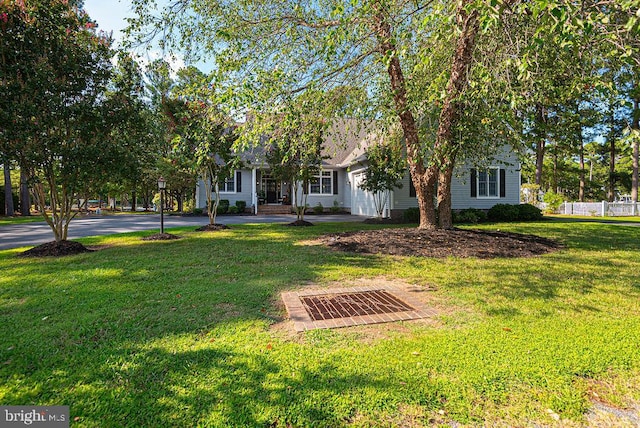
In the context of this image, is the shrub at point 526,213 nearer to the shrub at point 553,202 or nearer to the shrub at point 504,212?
the shrub at point 504,212

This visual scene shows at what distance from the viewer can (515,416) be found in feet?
6.18

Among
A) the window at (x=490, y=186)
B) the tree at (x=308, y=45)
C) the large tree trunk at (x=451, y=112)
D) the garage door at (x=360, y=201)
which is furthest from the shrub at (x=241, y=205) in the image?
the large tree trunk at (x=451, y=112)

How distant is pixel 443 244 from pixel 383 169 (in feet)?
20.6

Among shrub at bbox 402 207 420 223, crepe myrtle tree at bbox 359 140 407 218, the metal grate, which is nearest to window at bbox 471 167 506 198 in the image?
shrub at bbox 402 207 420 223

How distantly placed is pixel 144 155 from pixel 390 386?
27.2 ft

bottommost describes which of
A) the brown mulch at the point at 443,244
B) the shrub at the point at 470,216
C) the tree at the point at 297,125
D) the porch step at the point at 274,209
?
the brown mulch at the point at 443,244

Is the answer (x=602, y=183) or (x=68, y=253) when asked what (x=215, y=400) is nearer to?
(x=68, y=253)

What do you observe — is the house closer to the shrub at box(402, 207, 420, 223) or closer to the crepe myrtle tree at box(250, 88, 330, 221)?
the shrub at box(402, 207, 420, 223)

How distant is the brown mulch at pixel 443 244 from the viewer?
687 centimetres

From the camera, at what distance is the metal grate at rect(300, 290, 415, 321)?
11.4ft

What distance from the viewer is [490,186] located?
16.2 m

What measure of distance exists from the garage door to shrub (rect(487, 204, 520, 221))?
5707mm

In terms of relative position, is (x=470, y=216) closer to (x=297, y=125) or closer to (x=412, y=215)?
(x=412, y=215)

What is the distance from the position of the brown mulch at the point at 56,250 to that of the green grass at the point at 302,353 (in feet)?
7.17
